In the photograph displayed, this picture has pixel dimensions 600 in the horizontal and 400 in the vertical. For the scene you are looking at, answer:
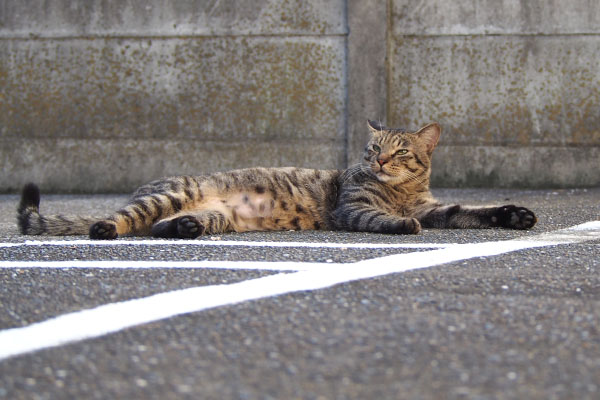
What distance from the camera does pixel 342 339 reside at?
2318 millimetres

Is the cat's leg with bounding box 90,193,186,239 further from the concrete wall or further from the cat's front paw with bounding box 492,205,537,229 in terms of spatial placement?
the concrete wall

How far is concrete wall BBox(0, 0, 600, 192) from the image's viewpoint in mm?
8195

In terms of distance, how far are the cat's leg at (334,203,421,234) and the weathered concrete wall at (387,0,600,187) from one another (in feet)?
10.4

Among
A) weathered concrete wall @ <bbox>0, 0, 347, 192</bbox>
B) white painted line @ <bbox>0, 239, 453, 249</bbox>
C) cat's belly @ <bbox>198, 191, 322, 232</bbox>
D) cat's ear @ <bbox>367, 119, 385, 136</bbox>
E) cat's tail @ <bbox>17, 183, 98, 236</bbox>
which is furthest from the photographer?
weathered concrete wall @ <bbox>0, 0, 347, 192</bbox>

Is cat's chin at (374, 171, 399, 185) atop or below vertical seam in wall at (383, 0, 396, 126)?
below

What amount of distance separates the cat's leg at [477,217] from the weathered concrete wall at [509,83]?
2909mm

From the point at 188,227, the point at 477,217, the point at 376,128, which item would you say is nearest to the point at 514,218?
the point at 477,217

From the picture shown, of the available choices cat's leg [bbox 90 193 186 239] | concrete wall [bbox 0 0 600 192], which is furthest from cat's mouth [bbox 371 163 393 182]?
concrete wall [bbox 0 0 600 192]

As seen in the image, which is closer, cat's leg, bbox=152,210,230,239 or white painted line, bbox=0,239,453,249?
white painted line, bbox=0,239,453,249

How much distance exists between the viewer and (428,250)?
13.6 feet

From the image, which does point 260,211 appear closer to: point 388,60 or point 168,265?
point 168,265

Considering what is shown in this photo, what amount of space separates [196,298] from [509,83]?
6.16 metres

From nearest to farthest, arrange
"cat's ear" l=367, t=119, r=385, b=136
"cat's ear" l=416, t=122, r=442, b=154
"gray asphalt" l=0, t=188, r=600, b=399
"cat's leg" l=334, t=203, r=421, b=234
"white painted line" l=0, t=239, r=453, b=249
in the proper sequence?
"gray asphalt" l=0, t=188, r=600, b=399 < "white painted line" l=0, t=239, r=453, b=249 < "cat's leg" l=334, t=203, r=421, b=234 < "cat's ear" l=416, t=122, r=442, b=154 < "cat's ear" l=367, t=119, r=385, b=136

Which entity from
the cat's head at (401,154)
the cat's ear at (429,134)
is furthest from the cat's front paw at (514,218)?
the cat's ear at (429,134)
